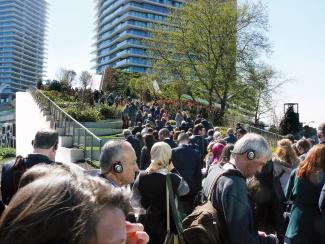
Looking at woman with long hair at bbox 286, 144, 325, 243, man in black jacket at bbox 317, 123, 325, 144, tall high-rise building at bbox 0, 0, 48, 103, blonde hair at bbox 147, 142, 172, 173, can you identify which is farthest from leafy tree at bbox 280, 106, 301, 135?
tall high-rise building at bbox 0, 0, 48, 103

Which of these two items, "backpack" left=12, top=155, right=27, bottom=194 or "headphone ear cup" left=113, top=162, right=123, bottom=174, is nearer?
"headphone ear cup" left=113, top=162, right=123, bottom=174

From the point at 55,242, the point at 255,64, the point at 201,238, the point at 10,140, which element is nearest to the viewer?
the point at 55,242

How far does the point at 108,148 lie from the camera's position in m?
4.01

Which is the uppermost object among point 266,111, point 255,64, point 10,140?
point 255,64

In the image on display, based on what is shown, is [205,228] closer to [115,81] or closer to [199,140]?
[199,140]

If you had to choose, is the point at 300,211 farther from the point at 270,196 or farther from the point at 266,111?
the point at 266,111

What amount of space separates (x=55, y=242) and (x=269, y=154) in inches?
116

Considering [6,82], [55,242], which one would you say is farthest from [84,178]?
[6,82]

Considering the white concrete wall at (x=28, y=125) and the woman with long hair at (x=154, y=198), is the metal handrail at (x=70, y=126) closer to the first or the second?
the white concrete wall at (x=28, y=125)

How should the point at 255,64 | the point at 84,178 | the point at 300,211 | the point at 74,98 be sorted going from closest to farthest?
the point at 84,178 → the point at 300,211 → the point at 74,98 → the point at 255,64

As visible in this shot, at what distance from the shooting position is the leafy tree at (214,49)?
131ft

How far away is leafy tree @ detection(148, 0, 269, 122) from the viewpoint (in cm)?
3984

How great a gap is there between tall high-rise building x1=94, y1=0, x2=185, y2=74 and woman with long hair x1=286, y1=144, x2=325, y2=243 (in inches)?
4208

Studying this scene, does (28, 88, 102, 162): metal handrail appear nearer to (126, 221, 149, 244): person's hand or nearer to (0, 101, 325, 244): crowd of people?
(0, 101, 325, 244): crowd of people
